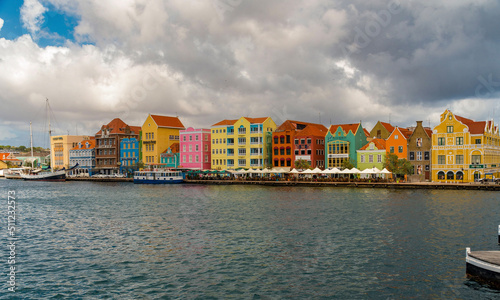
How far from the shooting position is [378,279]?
75.5 ft

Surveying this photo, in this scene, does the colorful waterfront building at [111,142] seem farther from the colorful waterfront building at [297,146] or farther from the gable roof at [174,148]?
the colorful waterfront building at [297,146]

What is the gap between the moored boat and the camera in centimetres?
10862

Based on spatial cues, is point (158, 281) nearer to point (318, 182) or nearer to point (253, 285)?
point (253, 285)

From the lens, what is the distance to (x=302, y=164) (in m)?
94.2

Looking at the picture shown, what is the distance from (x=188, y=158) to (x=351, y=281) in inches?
3877

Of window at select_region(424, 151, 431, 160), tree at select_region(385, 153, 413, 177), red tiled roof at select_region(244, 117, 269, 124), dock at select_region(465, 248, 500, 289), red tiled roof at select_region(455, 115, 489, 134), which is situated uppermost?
red tiled roof at select_region(244, 117, 269, 124)

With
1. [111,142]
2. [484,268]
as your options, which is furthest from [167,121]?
[484,268]

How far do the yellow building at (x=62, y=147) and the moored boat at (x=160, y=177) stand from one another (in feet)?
202

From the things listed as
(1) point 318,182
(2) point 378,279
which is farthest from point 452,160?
(2) point 378,279

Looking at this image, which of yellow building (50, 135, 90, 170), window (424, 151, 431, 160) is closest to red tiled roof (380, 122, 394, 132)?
window (424, 151, 431, 160)

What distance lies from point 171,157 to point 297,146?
4262 cm

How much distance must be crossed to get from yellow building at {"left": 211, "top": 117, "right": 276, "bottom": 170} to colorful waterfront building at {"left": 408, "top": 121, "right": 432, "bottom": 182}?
113ft

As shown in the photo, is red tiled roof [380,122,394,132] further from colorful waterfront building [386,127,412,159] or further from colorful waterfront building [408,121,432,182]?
colorful waterfront building [408,121,432,182]

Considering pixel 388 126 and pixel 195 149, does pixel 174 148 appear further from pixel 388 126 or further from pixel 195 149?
pixel 388 126
